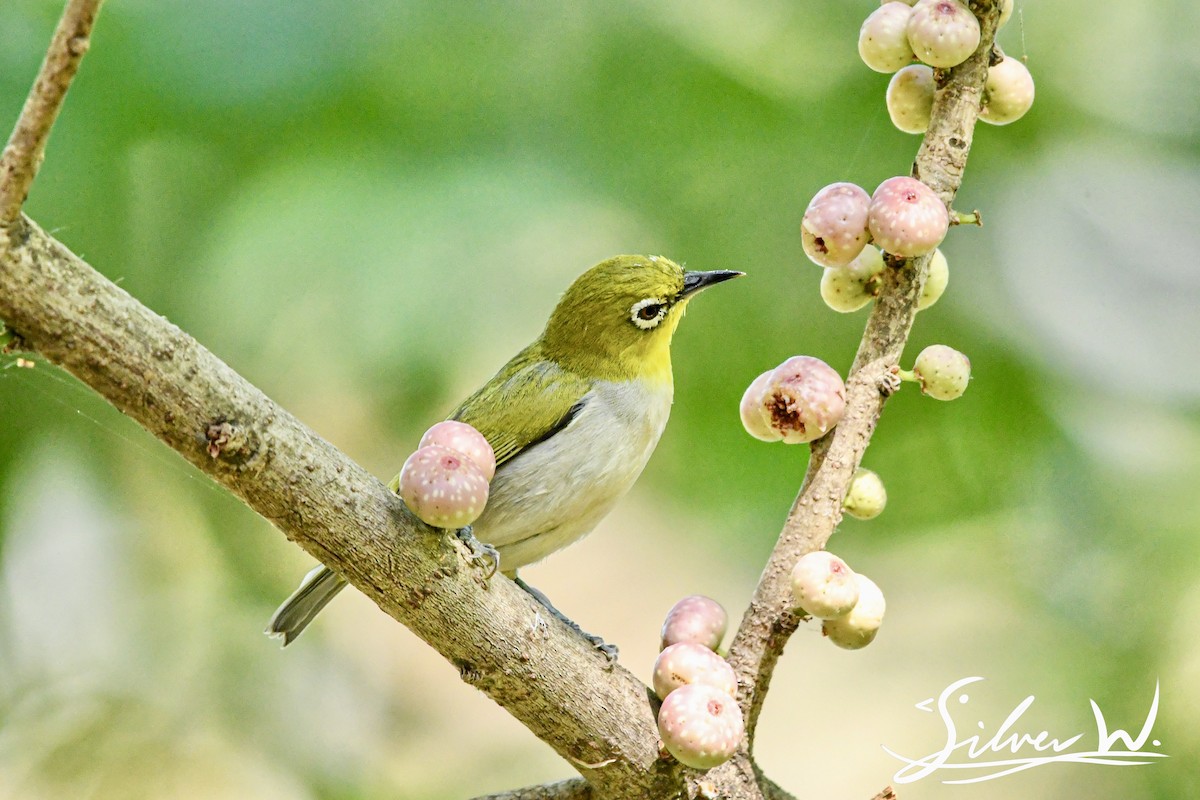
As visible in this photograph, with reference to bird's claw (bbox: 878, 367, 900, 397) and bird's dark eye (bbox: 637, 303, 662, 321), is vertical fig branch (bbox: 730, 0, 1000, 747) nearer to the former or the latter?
bird's claw (bbox: 878, 367, 900, 397)

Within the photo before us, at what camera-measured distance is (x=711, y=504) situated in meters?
3.21

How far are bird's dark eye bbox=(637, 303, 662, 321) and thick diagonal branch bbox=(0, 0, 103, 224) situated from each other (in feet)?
5.33

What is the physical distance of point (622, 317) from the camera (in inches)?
105

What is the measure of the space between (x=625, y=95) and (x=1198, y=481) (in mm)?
1798

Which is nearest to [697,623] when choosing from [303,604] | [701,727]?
[701,727]

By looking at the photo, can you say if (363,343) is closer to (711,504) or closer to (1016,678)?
(711,504)

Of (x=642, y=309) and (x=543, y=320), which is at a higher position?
(x=543, y=320)

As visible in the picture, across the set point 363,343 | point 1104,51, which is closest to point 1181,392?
point 1104,51

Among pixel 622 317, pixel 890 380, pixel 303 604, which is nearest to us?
pixel 890 380

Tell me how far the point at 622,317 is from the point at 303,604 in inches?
36.6

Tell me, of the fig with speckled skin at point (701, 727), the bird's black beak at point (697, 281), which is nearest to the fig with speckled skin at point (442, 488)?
the fig with speckled skin at point (701, 727)

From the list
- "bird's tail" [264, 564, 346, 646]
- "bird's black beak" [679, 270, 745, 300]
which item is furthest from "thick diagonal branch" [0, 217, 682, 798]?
"bird's black beak" [679, 270, 745, 300]

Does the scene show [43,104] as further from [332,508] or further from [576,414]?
[576,414]

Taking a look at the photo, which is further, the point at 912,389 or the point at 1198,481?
the point at 912,389
